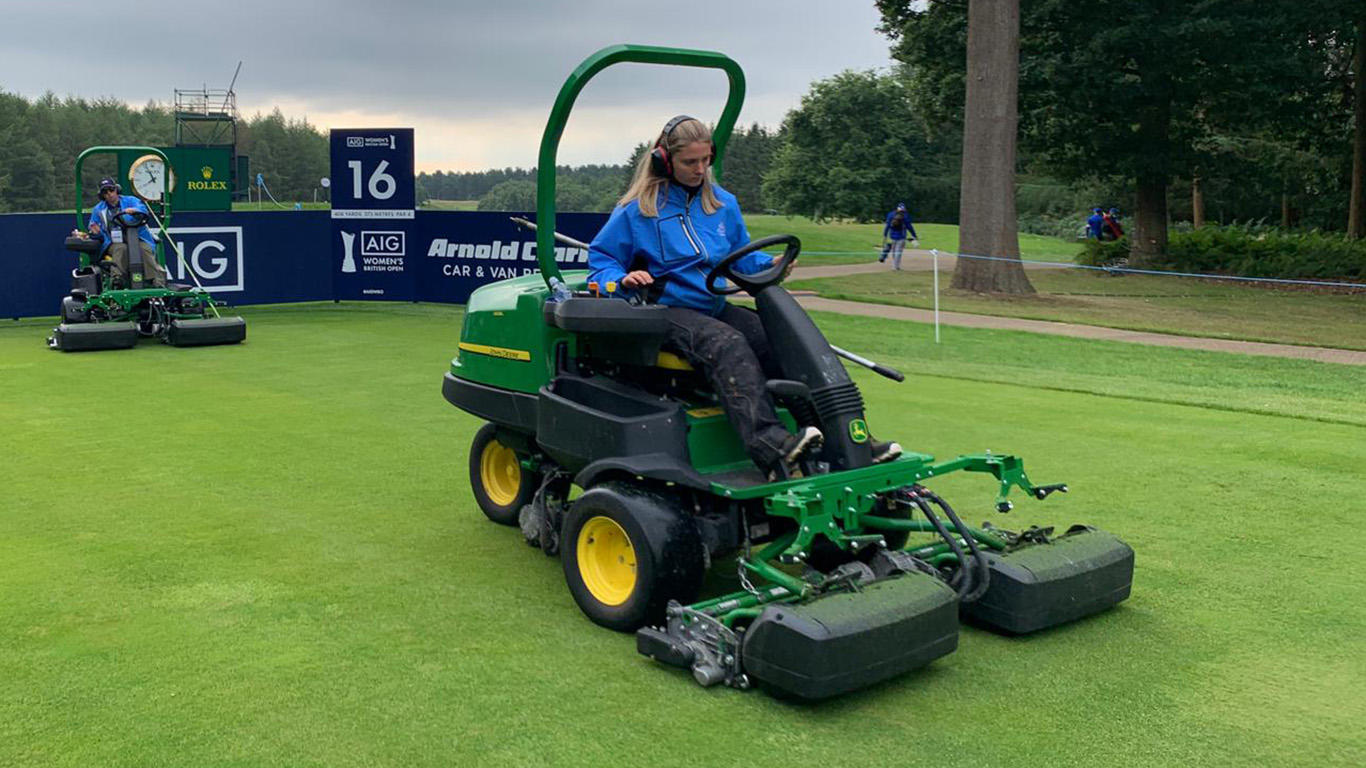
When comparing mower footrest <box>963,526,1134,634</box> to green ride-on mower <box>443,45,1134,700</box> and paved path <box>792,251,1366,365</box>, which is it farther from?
paved path <box>792,251,1366,365</box>

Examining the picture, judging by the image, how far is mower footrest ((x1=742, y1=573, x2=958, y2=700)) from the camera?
12.5 feet

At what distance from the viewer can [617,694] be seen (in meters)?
4.05

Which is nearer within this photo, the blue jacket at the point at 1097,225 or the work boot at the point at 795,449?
the work boot at the point at 795,449

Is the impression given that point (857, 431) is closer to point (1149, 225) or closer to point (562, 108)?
point (562, 108)

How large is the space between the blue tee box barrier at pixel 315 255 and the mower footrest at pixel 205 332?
354 centimetres

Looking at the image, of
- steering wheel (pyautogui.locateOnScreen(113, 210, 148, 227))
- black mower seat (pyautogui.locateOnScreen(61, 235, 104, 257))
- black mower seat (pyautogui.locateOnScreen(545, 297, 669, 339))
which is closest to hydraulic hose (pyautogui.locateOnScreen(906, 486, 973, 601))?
black mower seat (pyautogui.locateOnScreen(545, 297, 669, 339))

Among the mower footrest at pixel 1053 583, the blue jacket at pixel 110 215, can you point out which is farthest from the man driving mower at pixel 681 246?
the blue jacket at pixel 110 215

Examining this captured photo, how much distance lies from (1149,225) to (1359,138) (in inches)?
183

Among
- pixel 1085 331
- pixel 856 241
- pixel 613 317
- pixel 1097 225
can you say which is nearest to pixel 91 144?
pixel 856 241

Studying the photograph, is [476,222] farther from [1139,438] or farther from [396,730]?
[396,730]

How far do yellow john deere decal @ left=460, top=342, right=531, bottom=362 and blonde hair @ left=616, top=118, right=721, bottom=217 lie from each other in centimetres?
81

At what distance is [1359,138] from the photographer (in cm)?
2608

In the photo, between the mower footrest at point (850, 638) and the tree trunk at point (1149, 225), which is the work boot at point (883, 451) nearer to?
the mower footrest at point (850, 638)

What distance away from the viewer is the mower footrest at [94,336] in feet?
43.1
